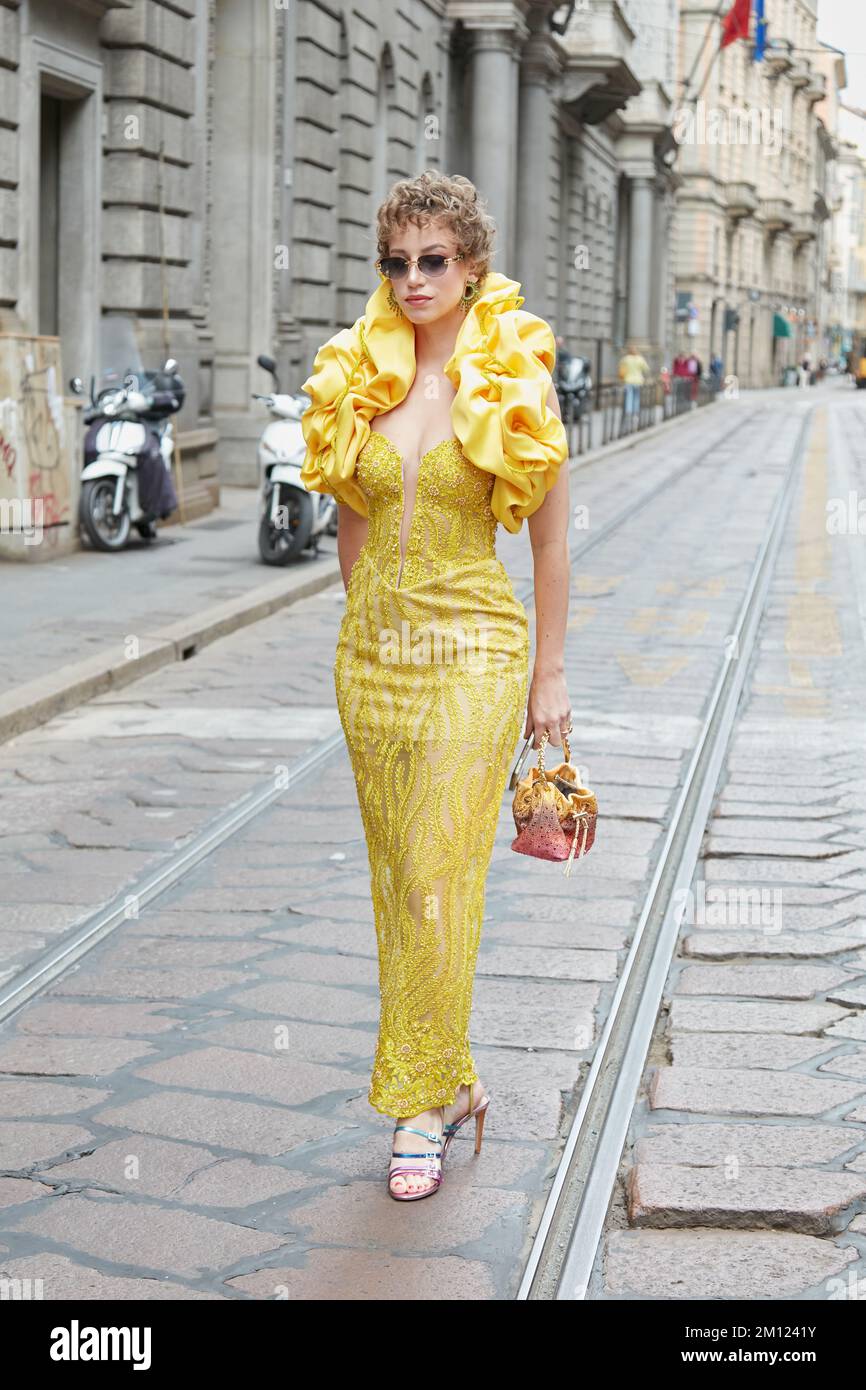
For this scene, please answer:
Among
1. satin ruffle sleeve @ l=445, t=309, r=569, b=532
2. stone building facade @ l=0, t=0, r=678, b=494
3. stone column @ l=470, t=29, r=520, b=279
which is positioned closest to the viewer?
satin ruffle sleeve @ l=445, t=309, r=569, b=532

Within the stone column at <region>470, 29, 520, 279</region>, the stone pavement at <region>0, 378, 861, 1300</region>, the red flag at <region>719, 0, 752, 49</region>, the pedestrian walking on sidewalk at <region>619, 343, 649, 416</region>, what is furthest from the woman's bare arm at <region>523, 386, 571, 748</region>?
the red flag at <region>719, 0, 752, 49</region>

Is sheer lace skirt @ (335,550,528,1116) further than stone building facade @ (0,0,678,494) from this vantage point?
No

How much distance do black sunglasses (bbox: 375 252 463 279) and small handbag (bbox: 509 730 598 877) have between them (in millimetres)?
861

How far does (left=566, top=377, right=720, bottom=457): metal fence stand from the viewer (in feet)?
102

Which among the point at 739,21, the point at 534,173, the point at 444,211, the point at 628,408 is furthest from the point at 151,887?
the point at 739,21

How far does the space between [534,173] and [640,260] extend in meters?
18.6

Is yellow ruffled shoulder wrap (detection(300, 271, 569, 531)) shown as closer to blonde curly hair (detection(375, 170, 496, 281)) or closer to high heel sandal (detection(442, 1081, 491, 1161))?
blonde curly hair (detection(375, 170, 496, 281))

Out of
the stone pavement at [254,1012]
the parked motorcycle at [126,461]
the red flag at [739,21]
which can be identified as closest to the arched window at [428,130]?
the parked motorcycle at [126,461]

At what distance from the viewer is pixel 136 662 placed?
31.3 feet

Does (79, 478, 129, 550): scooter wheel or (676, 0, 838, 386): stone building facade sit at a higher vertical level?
(676, 0, 838, 386): stone building facade

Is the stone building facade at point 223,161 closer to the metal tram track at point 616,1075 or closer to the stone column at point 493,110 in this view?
the stone column at point 493,110

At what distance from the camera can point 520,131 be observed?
33969 mm

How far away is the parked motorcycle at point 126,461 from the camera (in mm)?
13625

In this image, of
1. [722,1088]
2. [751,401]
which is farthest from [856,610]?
[751,401]
